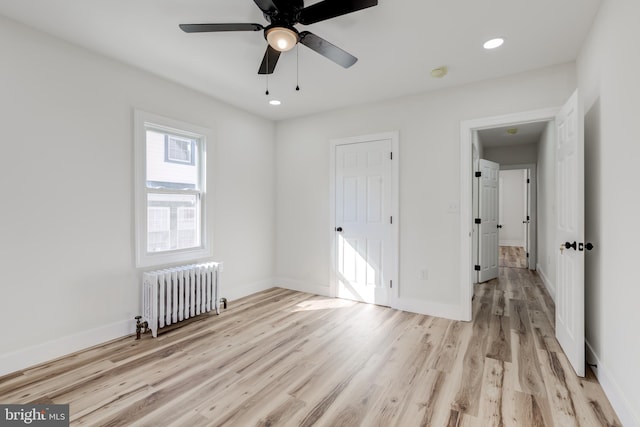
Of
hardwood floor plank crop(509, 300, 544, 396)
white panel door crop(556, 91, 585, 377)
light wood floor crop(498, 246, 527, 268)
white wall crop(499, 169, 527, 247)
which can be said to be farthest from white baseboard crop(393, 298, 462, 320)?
white wall crop(499, 169, 527, 247)

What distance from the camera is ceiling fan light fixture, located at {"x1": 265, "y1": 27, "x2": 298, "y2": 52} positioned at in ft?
6.32

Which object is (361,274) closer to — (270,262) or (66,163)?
(270,262)

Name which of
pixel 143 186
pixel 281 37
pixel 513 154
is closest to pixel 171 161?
pixel 143 186

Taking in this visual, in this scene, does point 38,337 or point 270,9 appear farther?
point 38,337

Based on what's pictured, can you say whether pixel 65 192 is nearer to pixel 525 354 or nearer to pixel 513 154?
pixel 525 354

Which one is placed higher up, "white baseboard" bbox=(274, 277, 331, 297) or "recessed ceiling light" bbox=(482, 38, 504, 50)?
"recessed ceiling light" bbox=(482, 38, 504, 50)

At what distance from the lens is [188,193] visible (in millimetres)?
3666

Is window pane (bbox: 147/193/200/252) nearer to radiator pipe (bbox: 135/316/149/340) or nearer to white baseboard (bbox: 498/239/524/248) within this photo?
radiator pipe (bbox: 135/316/149/340)

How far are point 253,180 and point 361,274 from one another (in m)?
2.04

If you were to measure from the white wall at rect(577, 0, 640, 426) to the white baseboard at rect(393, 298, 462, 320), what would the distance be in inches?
47.5

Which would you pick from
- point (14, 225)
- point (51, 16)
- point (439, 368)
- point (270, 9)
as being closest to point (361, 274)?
point (439, 368)

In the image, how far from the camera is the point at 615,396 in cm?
187

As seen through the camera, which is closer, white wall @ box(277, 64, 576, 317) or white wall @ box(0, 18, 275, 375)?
white wall @ box(0, 18, 275, 375)

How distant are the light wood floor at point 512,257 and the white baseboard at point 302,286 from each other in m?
4.40
